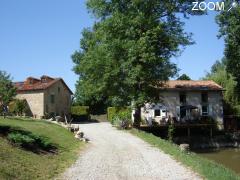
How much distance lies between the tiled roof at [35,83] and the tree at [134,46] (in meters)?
18.8

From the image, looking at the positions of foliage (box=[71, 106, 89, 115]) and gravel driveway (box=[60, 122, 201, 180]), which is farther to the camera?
foliage (box=[71, 106, 89, 115])

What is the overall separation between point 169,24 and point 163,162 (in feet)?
77.9

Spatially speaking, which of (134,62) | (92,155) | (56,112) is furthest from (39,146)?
(56,112)

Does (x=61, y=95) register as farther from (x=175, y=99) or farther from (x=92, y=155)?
(x=92, y=155)

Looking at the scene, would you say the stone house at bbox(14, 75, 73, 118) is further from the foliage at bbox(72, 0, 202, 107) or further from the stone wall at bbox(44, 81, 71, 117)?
the foliage at bbox(72, 0, 202, 107)

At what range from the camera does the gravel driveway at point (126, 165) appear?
51.4 feet

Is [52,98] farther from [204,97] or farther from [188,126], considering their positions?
[204,97]

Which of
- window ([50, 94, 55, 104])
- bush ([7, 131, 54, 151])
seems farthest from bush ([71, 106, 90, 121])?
bush ([7, 131, 54, 151])

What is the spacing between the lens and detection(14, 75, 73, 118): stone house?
190ft

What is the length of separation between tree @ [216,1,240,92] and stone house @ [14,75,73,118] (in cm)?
2566

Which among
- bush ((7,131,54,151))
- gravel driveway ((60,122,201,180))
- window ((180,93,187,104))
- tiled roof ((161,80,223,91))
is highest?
tiled roof ((161,80,223,91))

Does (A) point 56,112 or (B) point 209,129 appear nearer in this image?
(B) point 209,129

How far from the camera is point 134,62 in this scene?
38.8m

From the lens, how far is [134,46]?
3788cm
